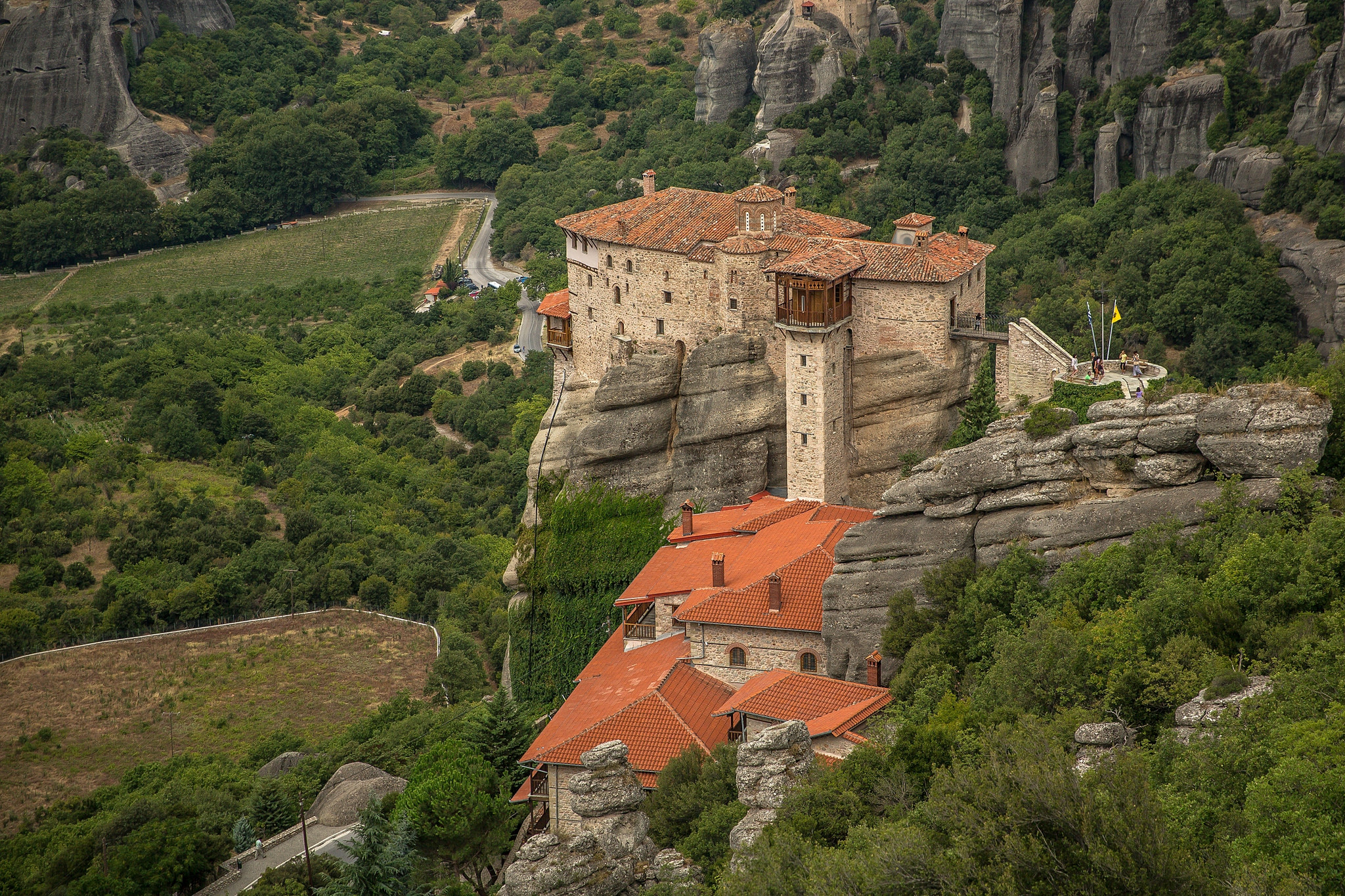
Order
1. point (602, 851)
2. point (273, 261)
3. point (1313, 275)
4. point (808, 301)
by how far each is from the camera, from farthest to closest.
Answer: point (273, 261)
point (1313, 275)
point (808, 301)
point (602, 851)

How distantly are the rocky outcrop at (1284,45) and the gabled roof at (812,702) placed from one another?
4779 centimetres

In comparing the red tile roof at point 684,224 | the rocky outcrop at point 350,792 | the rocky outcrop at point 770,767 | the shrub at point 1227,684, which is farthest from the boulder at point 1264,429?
the rocky outcrop at point 350,792

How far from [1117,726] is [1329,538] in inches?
240

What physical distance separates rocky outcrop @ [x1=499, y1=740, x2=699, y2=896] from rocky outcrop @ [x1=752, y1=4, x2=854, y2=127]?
2869 inches

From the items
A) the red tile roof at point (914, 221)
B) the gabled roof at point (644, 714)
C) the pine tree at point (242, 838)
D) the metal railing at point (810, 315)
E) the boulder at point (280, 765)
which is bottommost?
the boulder at point (280, 765)

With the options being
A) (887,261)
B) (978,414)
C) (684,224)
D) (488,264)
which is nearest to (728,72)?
(488,264)

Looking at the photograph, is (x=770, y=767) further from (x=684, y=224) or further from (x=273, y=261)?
(x=273, y=261)

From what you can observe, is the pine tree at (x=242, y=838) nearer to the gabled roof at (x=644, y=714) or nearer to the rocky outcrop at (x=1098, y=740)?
the gabled roof at (x=644, y=714)

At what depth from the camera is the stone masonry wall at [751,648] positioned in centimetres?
4062

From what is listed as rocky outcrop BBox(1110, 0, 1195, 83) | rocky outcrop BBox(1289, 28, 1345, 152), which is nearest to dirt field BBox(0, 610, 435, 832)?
rocky outcrop BBox(1289, 28, 1345, 152)

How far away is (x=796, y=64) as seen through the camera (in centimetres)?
9894

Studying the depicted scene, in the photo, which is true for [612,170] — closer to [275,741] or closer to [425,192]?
[425,192]

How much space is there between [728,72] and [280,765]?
68.0 m

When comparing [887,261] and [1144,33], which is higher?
[1144,33]
